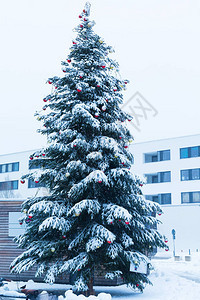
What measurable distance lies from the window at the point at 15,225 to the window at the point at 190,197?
117 ft

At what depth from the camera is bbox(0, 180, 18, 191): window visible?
223ft

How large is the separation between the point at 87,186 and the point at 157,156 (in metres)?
45.0

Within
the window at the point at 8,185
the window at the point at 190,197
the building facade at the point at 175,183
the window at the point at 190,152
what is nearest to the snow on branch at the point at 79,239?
the building facade at the point at 175,183

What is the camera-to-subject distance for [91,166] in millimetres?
15914

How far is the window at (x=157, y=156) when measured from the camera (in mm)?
56850

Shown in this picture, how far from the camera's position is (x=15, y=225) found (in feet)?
69.8

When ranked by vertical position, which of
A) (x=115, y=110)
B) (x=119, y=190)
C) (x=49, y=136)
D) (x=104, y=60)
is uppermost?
(x=104, y=60)

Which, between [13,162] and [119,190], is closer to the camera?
[119,190]

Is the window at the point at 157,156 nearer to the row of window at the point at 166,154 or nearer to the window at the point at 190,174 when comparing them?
the row of window at the point at 166,154

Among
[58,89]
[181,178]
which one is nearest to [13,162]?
[181,178]

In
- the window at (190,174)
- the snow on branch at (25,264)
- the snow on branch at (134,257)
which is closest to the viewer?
the snow on branch at (134,257)

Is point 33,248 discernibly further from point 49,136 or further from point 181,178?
point 181,178

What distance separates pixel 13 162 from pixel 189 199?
98.5 feet

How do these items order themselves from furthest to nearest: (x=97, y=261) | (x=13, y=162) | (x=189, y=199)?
(x=13, y=162)
(x=189, y=199)
(x=97, y=261)
